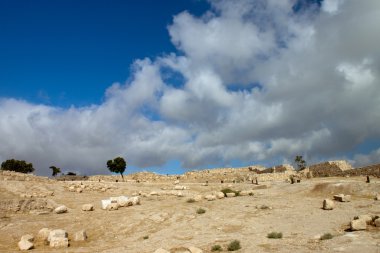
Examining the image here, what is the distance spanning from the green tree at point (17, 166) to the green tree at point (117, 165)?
22469 millimetres

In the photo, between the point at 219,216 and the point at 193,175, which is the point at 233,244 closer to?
the point at 219,216

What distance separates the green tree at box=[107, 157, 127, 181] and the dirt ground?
153ft

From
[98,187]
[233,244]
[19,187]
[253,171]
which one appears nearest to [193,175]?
[253,171]

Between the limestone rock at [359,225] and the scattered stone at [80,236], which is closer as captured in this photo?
the limestone rock at [359,225]

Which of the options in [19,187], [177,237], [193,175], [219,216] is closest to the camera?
[177,237]

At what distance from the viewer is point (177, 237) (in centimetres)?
1867

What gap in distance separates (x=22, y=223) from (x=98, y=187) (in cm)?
1954

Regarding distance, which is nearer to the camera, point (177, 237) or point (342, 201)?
point (177, 237)

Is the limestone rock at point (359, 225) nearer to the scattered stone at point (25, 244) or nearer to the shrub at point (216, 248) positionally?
the shrub at point (216, 248)

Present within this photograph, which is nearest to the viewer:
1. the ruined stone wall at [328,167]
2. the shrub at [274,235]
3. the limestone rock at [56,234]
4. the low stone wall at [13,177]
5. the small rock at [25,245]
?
the shrub at [274,235]

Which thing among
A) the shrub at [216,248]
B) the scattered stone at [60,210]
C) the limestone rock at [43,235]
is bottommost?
the shrub at [216,248]

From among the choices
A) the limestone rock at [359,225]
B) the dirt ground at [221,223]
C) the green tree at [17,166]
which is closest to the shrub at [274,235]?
the dirt ground at [221,223]

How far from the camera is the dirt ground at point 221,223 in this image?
15.4 meters

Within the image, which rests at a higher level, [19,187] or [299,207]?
[19,187]
